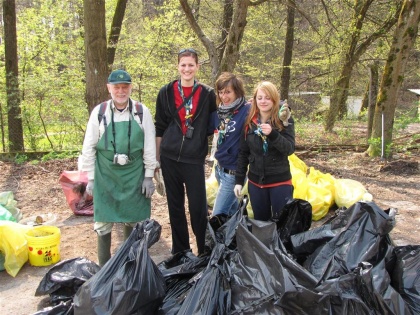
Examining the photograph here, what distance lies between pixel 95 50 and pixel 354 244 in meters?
3.89

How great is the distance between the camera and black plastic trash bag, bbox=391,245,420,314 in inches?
82.9

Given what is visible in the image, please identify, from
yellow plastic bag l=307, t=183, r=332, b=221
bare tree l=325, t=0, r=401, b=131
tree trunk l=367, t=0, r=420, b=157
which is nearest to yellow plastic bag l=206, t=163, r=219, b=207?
yellow plastic bag l=307, t=183, r=332, b=221

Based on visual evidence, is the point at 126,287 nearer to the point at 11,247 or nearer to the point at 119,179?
the point at 119,179

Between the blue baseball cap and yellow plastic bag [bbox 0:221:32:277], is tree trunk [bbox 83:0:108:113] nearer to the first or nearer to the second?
yellow plastic bag [bbox 0:221:32:277]

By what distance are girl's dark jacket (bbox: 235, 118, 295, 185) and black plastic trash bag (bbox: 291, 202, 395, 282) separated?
563 mm

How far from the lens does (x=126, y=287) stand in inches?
82.0

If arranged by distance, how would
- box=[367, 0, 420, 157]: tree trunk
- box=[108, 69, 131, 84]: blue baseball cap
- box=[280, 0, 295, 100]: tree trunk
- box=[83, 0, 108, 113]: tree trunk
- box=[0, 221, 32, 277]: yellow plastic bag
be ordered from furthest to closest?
box=[280, 0, 295, 100]: tree trunk → box=[367, 0, 420, 157]: tree trunk → box=[83, 0, 108, 113]: tree trunk → box=[0, 221, 32, 277]: yellow plastic bag → box=[108, 69, 131, 84]: blue baseball cap

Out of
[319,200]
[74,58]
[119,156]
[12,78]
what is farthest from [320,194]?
[74,58]

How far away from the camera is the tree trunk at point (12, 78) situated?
8.72 metres

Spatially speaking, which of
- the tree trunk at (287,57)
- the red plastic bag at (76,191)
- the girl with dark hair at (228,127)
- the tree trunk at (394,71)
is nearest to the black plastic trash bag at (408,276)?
the girl with dark hair at (228,127)

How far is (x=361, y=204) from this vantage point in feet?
7.84

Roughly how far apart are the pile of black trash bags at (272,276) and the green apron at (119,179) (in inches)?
18.5

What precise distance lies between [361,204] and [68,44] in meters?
10.6

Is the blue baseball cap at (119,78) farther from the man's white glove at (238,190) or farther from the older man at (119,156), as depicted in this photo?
the man's white glove at (238,190)
